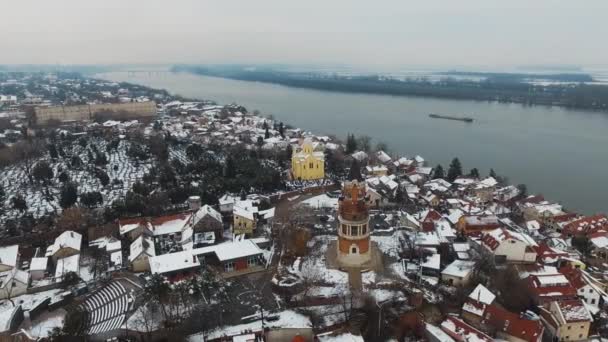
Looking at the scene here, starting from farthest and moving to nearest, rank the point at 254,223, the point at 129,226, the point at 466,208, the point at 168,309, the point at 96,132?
the point at 96,132 → the point at 466,208 → the point at 254,223 → the point at 129,226 → the point at 168,309

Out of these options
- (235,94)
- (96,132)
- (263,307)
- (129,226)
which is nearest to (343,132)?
(96,132)

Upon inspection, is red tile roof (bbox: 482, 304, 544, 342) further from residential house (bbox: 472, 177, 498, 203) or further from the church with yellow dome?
the church with yellow dome

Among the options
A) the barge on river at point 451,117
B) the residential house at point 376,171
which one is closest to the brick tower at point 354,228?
the residential house at point 376,171

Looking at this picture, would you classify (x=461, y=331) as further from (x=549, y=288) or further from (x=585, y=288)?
(x=585, y=288)

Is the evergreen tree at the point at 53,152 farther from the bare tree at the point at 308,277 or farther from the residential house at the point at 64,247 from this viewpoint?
the bare tree at the point at 308,277

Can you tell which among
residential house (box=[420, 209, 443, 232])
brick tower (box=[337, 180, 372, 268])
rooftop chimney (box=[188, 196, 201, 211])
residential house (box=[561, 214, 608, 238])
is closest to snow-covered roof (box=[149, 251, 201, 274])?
brick tower (box=[337, 180, 372, 268])

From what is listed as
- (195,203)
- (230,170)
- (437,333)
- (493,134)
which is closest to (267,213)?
(195,203)

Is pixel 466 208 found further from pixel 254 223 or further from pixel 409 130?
pixel 409 130
